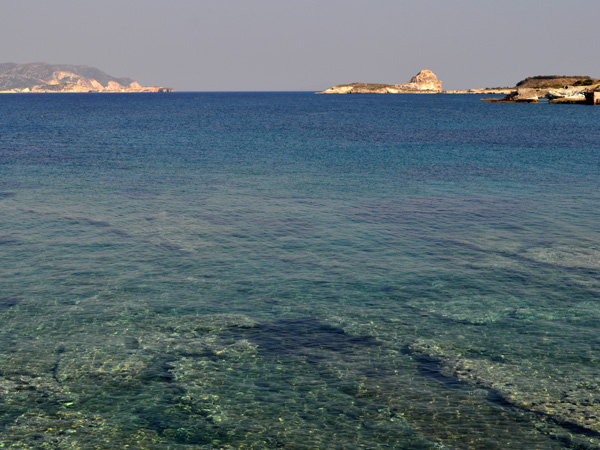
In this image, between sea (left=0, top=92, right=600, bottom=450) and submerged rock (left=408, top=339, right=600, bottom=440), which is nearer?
sea (left=0, top=92, right=600, bottom=450)

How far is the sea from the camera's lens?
47.2ft

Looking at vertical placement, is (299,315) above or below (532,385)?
above

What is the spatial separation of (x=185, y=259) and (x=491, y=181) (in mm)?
33051

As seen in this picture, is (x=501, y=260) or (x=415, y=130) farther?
(x=415, y=130)

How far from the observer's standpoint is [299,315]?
68.9 feet

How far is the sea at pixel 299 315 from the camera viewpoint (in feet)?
47.2

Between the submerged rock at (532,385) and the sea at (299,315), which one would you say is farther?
the submerged rock at (532,385)

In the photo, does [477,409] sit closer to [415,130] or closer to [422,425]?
[422,425]

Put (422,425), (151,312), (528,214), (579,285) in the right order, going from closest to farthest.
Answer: (422,425), (151,312), (579,285), (528,214)

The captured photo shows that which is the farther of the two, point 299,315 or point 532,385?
point 299,315

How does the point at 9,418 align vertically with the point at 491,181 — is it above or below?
below

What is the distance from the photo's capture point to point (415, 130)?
106375 millimetres

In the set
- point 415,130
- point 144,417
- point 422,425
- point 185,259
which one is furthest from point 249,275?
point 415,130

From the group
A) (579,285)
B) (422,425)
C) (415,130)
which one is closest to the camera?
(422,425)
